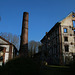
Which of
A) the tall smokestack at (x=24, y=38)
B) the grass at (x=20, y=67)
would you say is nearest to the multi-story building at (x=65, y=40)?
the tall smokestack at (x=24, y=38)

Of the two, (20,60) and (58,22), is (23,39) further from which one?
(58,22)

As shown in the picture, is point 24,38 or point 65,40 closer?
point 24,38

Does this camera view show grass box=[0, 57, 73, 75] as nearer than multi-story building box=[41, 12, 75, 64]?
Yes

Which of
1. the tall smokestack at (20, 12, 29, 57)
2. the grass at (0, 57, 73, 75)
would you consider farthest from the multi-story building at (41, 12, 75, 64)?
the grass at (0, 57, 73, 75)

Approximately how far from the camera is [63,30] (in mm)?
25953

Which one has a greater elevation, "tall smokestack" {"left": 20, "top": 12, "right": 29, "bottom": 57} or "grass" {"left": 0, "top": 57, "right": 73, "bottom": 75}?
"tall smokestack" {"left": 20, "top": 12, "right": 29, "bottom": 57}

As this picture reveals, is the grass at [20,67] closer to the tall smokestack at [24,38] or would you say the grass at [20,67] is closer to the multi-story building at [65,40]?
the tall smokestack at [24,38]

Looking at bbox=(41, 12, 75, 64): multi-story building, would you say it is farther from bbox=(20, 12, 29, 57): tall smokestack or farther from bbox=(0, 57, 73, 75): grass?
bbox=(0, 57, 73, 75): grass

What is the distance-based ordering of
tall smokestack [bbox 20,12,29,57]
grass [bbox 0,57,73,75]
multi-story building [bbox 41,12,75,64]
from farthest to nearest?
multi-story building [bbox 41,12,75,64] < tall smokestack [bbox 20,12,29,57] < grass [bbox 0,57,73,75]

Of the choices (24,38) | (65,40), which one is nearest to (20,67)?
(24,38)

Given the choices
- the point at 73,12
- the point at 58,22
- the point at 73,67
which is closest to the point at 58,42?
the point at 58,22

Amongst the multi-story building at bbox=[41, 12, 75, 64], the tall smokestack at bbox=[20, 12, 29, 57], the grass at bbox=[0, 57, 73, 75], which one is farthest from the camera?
the multi-story building at bbox=[41, 12, 75, 64]

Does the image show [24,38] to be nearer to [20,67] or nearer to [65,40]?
[20,67]

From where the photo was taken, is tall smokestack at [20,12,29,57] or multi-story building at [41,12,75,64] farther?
multi-story building at [41,12,75,64]
